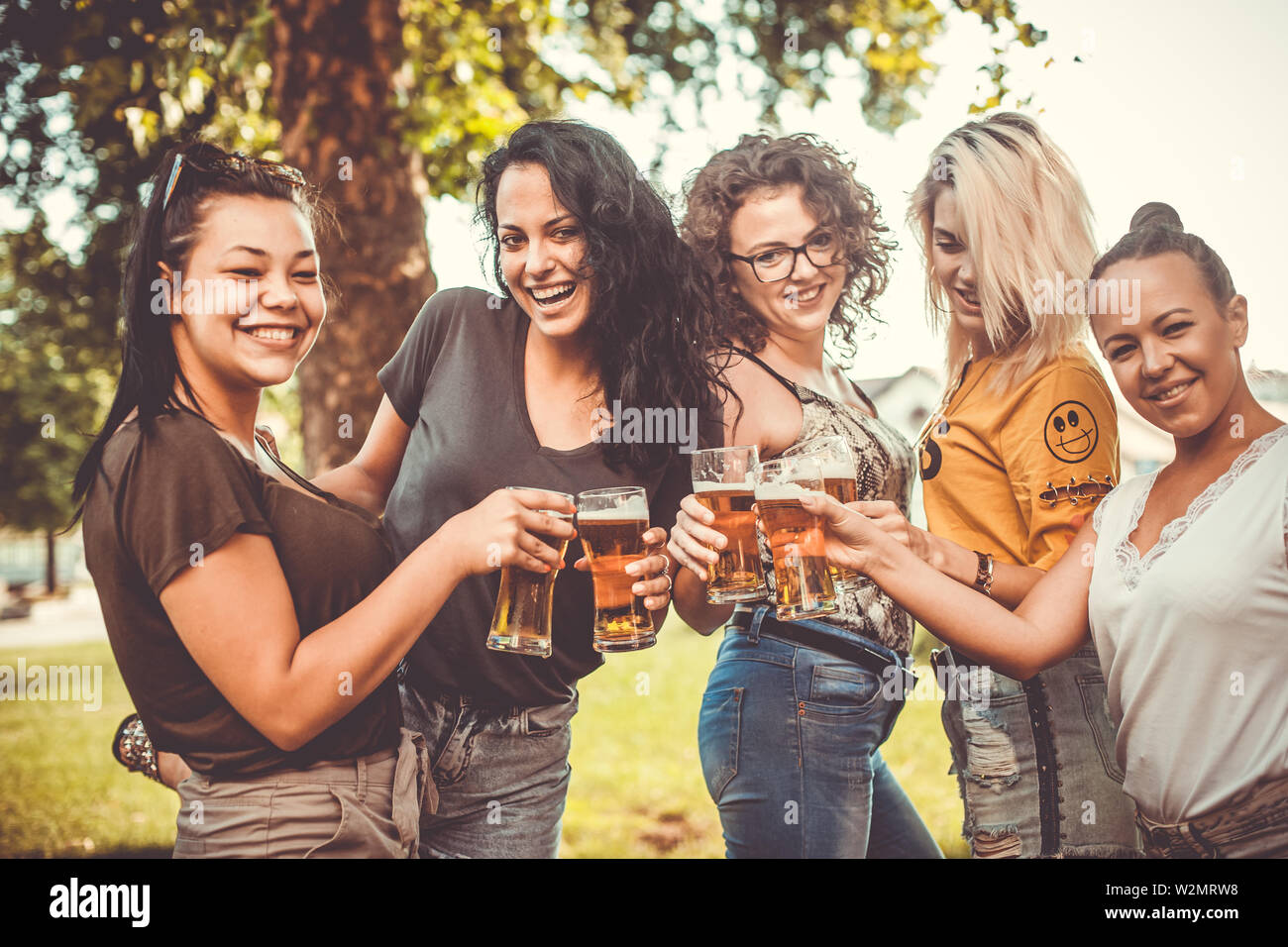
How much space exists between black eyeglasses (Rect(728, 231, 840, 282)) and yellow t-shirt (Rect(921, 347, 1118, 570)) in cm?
55

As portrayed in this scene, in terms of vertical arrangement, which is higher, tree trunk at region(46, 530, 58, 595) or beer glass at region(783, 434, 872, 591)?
tree trunk at region(46, 530, 58, 595)

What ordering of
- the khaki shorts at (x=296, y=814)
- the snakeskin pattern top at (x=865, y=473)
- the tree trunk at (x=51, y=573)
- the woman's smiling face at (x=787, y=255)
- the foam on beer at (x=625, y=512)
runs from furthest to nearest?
the tree trunk at (x=51, y=573)
the woman's smiling face at (x=787, y=255)
the snakeskin pattern top at (x=865, y=473)
the foam on beer at (x=625, y=512)
the khaki shorts at (x=296, y=814)

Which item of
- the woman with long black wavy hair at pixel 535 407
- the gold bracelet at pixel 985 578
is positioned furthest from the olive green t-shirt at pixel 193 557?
the gold bracelet at pixel 985 578

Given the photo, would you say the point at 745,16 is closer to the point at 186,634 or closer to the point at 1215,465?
the point at 1215,465

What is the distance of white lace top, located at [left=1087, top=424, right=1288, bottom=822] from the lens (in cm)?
212

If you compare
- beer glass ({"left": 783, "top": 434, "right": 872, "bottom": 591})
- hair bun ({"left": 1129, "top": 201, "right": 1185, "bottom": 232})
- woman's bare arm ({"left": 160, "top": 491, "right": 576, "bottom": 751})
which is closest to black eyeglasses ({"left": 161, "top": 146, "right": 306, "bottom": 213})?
woman's bare arm ({"left": 160, "top": 491, "right": 576, "bottom": 751})

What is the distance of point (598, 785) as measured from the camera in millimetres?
6684

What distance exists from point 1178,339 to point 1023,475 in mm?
471

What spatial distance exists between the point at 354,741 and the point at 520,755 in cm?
50

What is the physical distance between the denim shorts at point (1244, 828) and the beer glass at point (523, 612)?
154 centimetres

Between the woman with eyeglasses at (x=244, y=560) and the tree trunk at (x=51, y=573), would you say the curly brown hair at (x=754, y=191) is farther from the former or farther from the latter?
the tree trunk at (x=51, y=573)

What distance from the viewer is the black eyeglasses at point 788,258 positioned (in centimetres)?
268

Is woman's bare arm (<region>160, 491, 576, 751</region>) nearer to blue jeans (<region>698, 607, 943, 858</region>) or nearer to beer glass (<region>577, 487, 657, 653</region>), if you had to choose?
beer glass (<region>577, 487, 657, 653</region>)

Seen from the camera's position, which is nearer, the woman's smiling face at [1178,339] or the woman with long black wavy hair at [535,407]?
the woman's smiling face at [1178,339]
